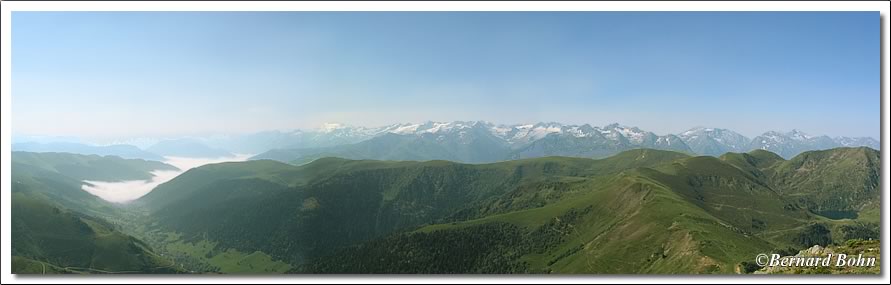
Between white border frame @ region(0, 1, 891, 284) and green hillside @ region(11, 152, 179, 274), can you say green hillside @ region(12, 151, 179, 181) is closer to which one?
green hillside @ region(11, 152, 179, 274)

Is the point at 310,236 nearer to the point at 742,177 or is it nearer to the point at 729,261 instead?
the point at 729,261

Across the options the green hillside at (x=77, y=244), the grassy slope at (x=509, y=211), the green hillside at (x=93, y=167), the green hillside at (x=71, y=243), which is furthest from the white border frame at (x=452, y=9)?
the green hillside at (x=93, y=167)

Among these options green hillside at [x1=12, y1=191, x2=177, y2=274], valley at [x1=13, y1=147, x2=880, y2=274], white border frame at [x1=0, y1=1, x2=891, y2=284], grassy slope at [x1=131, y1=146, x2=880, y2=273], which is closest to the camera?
white border frame at [x1=0, y1=1, x2=891, y2=284]

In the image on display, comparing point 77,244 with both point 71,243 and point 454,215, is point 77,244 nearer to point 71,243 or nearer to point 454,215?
point 71,243

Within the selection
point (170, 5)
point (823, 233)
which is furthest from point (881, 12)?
point (823, 233)

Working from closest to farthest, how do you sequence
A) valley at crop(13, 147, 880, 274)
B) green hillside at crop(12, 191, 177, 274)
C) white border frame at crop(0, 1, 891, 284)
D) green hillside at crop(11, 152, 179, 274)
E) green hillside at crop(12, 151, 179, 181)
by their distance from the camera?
1. white border frame at crop(0, 1, 891, 284)
2. valley at crop(13, 147, 880, 274)
3. green hillside at crop(11, 152, 179, 274)
4. green hillside at crop(12, 191, 177, 274)
5. green hillside at crop(12, 151, 179, 181)

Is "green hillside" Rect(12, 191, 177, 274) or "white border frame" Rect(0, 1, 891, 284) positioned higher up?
"white border frame" Rect(0, 1, 891, 284)

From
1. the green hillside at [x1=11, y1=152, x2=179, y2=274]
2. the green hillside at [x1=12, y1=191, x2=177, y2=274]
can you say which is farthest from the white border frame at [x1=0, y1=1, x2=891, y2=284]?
the green hillside at [x1=12, y1=191, x2=177, y2=274]

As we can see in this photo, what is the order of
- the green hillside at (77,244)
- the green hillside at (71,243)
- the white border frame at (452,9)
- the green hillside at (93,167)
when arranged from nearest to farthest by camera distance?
the white border frame at (452,9), the green hillside at (71,243), the green hillside at (77,244), the green hillside at (93,167)

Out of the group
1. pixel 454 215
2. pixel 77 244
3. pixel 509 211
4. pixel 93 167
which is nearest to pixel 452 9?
pixel 77 244

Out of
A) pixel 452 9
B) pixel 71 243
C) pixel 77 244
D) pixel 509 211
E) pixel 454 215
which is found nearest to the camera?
pixel 452 9

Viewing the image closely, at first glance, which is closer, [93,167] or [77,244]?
[77,244]

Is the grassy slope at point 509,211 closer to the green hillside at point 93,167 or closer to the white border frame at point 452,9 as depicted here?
the white border frame at point 452,9

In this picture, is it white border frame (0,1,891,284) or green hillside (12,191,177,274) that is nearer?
white border frame (0,1,891,284)
